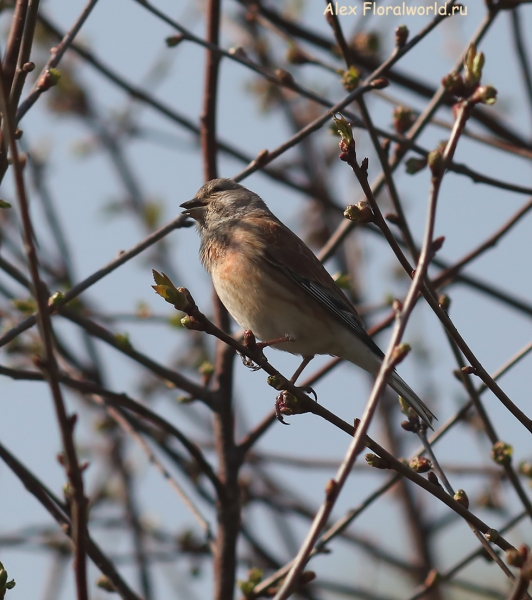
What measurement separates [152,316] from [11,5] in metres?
2.20

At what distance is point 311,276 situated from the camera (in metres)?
5.36

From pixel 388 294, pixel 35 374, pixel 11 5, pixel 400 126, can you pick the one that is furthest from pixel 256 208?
pixel 35 374

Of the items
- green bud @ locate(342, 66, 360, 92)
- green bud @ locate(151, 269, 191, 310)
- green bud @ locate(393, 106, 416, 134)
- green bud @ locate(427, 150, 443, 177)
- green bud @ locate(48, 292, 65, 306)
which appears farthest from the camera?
green bud @ locate(393, 106, 416, 134)

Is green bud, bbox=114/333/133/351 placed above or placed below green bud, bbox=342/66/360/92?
below

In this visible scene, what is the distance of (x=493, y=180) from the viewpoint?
4.32 meters

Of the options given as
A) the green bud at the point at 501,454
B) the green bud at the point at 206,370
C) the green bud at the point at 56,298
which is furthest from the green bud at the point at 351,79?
the green bud at the point at 501,454

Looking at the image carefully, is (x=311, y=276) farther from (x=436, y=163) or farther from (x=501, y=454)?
(x=436, y=163)

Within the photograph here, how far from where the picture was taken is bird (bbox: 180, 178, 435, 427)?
16.6 feet

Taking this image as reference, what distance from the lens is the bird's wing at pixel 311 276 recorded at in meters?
5.19

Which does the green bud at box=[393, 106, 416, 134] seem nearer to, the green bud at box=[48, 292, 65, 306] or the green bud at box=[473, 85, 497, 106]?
the green bud at box=[473, 85, 497, 106]

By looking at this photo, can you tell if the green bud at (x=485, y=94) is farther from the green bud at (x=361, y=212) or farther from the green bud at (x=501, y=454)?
the green bud at (x=501, y=454)

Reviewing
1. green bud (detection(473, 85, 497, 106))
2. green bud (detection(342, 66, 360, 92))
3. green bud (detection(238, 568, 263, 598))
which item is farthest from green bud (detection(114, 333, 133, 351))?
green bud (detection(473, 85, 497, 106))

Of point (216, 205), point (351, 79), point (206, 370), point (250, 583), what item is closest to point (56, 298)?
point (206, 370)

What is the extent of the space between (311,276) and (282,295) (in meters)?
0.30
